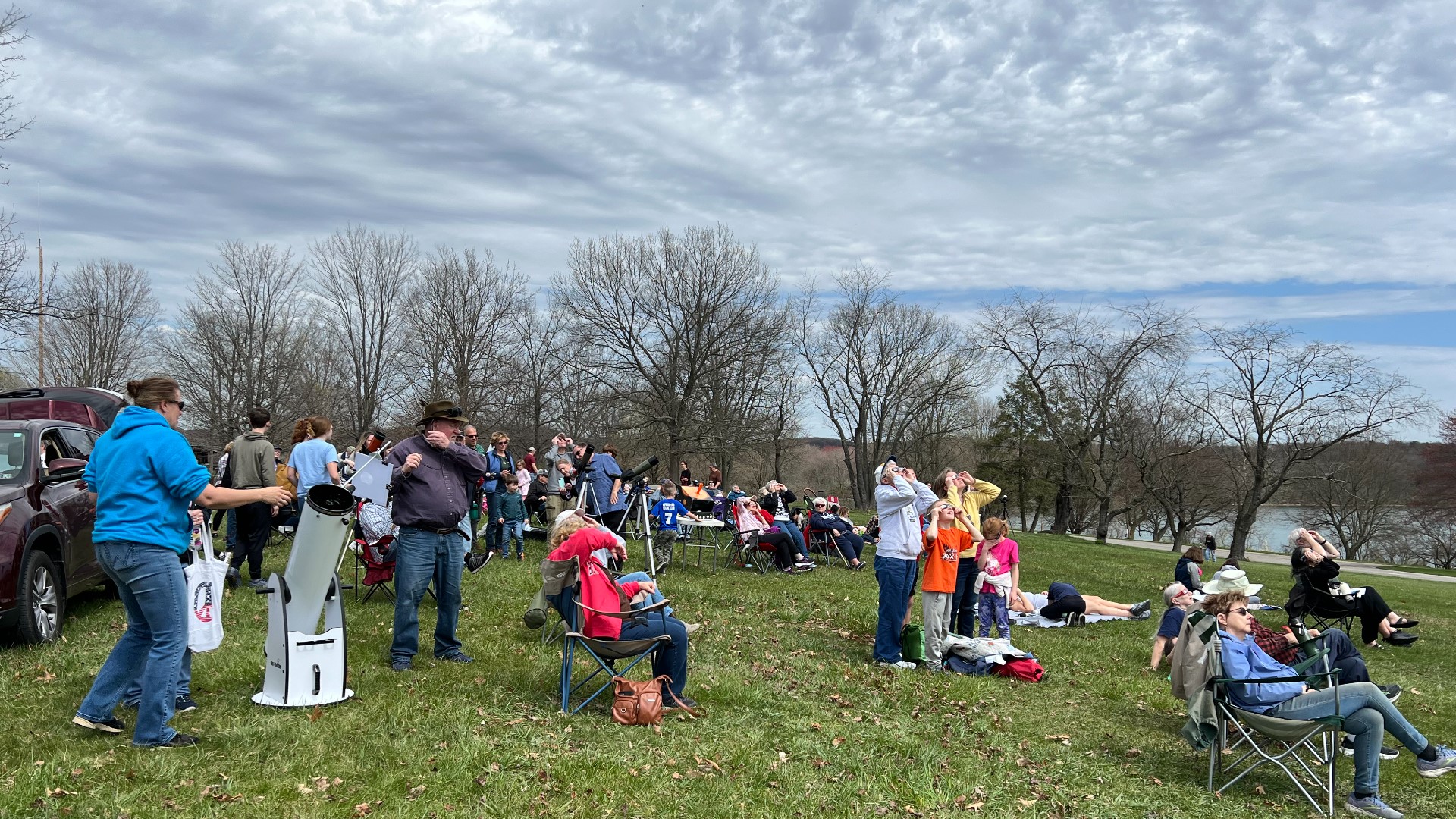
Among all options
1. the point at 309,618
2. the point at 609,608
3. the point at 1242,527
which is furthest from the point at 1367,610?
the point at 1242,527

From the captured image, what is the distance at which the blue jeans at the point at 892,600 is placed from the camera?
804 cm

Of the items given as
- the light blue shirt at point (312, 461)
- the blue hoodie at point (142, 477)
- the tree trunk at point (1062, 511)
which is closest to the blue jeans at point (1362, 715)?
the blue hoodie at point (142, 477)

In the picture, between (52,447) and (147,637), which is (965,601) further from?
(52,447)

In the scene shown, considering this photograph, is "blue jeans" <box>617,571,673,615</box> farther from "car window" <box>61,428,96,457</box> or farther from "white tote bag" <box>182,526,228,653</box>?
"car window" <box>61,428,96,457</box>

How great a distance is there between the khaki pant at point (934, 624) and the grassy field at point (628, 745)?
0.31m

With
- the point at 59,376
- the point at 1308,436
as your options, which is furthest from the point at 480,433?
the point at 1308,436

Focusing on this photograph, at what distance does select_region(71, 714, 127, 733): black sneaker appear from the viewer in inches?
185

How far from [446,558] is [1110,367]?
3122 cm

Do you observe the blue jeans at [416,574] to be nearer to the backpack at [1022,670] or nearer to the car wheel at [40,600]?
the car wheel at [40,600]

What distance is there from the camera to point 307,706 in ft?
17.9

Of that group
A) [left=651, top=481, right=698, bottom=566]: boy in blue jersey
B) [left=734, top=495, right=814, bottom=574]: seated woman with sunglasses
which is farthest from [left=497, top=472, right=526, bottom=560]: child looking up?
[left=734, top=495, right=814, bottom=574]: seated woman with sunglasses

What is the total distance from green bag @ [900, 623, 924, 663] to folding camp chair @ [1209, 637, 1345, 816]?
271cm

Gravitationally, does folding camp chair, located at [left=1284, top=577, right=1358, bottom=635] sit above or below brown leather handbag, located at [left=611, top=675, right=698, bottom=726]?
above

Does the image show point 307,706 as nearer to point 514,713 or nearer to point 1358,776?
point 514,713
